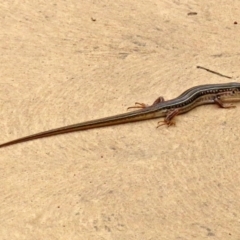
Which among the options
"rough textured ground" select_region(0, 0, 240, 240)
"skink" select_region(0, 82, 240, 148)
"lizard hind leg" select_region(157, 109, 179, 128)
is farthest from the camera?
"lizard hind leg" select_region(157, 109, 179, 128)

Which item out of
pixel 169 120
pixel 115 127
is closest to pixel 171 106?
pixel 169 120

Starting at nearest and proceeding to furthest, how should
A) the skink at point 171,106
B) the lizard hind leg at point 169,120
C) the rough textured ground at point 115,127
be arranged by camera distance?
the rough textured ground at point 115,127 < the skink at point 171,106 < the lizard hind leg at point 169,120

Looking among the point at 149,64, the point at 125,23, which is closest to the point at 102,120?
the point at 149,64

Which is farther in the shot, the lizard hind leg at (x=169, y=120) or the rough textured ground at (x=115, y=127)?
the lizard hind leg at (x=169, y=120)

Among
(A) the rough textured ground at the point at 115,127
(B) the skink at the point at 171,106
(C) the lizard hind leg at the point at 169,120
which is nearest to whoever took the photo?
(A) the rough textured ground at the point at 115,127

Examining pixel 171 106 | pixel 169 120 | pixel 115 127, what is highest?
pixel 171 106

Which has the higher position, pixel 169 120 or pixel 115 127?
pixel 169 120

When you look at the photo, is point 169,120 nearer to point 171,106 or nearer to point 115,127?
point 171,106
